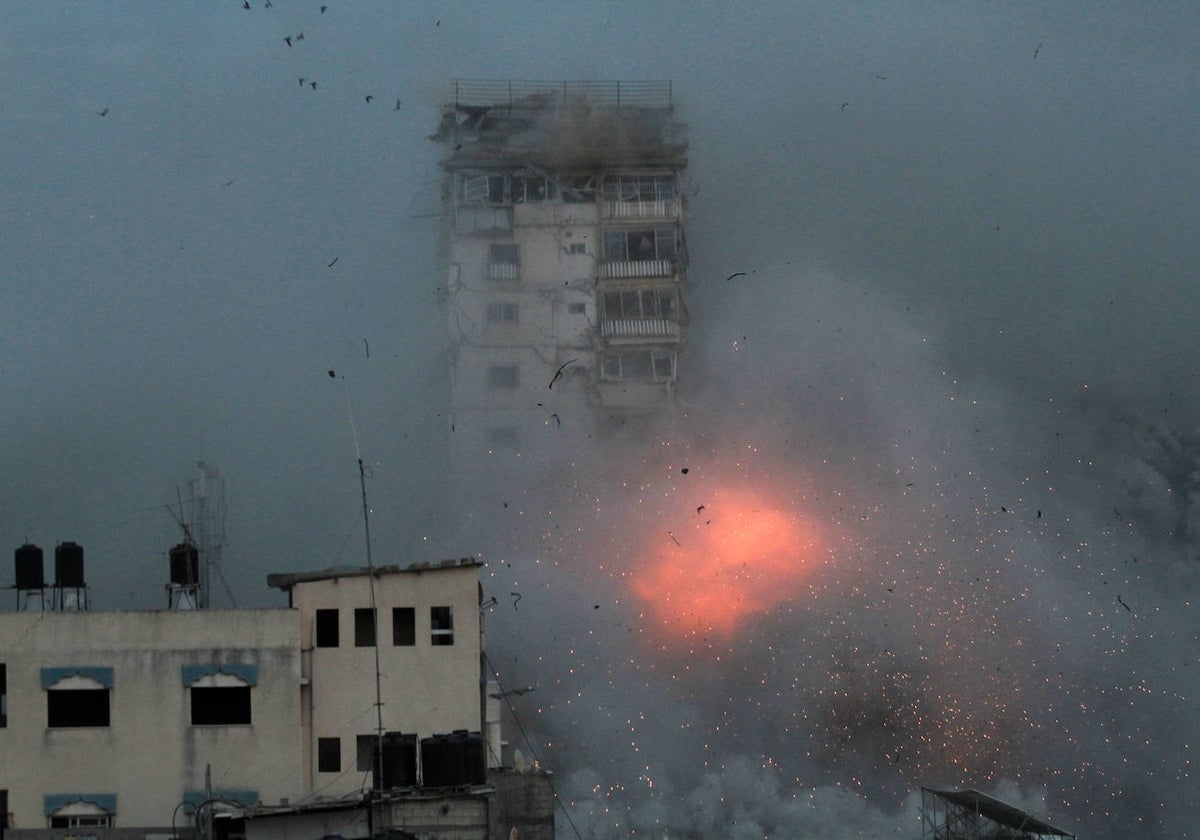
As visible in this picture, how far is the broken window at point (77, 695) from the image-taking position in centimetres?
4828

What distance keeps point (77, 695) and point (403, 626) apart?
340 inches

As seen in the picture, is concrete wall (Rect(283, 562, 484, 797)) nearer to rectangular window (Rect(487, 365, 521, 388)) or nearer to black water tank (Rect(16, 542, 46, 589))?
black water tank (Rect(16, 542, 46, 589))

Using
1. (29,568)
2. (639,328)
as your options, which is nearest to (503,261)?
(639,328)

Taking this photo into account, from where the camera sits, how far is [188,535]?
54.4 meters

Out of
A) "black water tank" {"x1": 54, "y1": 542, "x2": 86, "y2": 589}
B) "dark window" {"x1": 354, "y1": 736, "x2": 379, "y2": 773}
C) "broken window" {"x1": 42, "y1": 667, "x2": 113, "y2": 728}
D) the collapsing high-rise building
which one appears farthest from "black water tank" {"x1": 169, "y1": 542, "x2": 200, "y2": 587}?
the collapsing high-rise building

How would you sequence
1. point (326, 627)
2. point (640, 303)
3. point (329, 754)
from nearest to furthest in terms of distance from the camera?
point (329, 754) → point (326, 627) → point (640, 303)

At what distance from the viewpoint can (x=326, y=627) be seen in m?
49.6

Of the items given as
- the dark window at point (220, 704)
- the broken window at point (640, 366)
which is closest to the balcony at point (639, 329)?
the broken window at point (640, 366)

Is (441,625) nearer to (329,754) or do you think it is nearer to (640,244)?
(329,754)

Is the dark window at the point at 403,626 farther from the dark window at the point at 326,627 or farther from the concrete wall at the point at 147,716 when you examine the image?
the concrete wall at the point at 147,716

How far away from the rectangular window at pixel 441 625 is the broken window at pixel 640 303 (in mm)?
37317

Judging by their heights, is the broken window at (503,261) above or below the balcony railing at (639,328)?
above

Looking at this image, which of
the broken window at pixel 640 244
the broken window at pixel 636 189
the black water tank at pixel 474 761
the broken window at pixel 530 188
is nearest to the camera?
the black water tank at pixel 474 761

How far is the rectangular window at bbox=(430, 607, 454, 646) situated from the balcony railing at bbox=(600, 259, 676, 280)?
37701 millimetres
